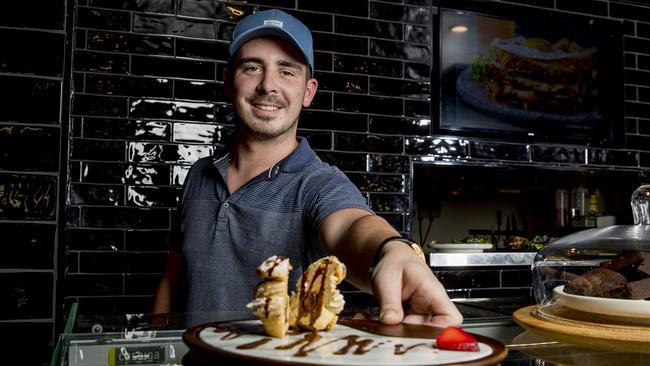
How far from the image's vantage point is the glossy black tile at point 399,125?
2602 millimetres

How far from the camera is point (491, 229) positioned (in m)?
3.45

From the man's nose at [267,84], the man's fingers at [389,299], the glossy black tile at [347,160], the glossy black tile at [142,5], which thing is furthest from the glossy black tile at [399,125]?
the man's fingers at [389,299]

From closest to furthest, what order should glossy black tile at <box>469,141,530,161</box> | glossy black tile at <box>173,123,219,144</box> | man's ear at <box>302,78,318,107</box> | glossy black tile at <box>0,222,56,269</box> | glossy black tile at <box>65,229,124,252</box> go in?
1. man's ear at <box>302,78,318,107</box>
2. glossy black tile at <box>0,222,56,269</box>
3. glossy black tile at <box>65,229,124,252</box>
4. glossy black tile at <box>173,123,219,144</box>
5. glossy black tile at <box>469,141,530,161</box>

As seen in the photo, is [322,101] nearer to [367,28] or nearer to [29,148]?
[367,28]

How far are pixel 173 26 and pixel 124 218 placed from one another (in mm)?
747

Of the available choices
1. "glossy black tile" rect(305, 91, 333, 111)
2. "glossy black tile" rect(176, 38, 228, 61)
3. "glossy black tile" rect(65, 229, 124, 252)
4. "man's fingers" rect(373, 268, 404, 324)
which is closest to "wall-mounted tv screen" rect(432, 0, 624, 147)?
"glossy black tile" rect(305, 91, 333, 111)

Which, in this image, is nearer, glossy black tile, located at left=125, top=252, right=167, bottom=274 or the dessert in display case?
the dessert in display case

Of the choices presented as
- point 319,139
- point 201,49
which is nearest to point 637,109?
point 319,139

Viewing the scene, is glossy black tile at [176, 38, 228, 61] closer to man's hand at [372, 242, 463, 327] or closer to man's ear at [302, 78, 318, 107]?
man's ear at [302, 78, 318, 107]

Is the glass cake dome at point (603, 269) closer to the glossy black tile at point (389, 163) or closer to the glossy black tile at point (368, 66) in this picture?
the glossy black tile at point (389, 163)

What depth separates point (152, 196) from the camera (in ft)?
7.61

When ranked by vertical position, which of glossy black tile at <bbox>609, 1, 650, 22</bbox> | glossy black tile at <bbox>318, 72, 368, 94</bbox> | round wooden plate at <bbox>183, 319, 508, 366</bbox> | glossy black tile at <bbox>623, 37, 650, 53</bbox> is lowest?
round wooden plate at <bbox>183, 319, 508, 366</bbox>

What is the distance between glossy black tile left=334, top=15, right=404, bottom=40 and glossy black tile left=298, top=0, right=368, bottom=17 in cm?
3

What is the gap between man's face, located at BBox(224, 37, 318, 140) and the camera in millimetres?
1632
